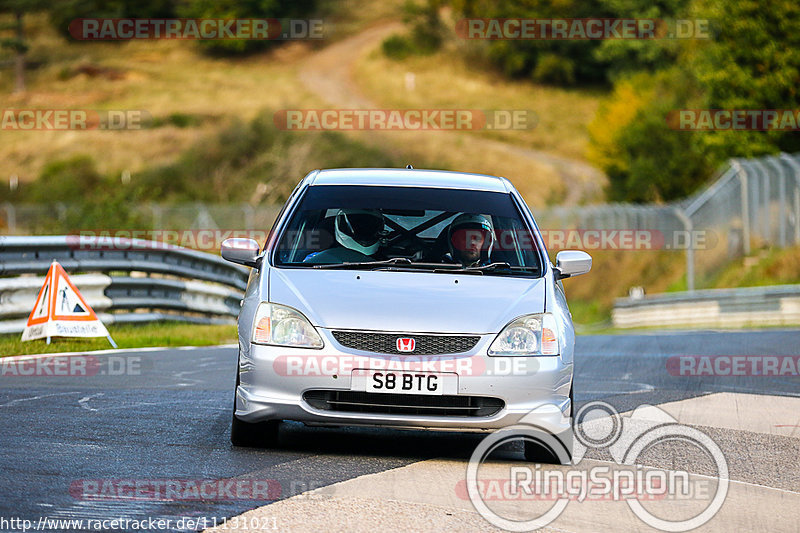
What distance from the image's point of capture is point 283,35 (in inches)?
4316

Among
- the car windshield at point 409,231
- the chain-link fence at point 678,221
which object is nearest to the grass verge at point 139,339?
the car windshield at point 409,231

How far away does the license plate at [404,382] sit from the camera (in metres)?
7.18

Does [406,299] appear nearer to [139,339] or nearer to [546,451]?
[546,451]

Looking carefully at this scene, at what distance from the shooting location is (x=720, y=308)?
2744cm

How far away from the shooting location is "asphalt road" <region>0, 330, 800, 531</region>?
19.8ft

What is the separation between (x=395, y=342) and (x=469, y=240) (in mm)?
1447

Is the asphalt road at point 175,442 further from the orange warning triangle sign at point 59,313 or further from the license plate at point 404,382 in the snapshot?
the orange warning triangle sign at point 59,313

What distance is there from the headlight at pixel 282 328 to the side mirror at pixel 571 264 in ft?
→ 6.33

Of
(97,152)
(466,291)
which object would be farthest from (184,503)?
(97,152)

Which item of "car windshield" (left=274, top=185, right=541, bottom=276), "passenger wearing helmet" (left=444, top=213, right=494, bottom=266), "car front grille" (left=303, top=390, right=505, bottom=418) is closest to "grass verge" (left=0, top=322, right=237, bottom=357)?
"car windshield" (left=274, top=185, right=541, bottom=276)

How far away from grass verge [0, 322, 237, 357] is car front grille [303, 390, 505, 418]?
648cm

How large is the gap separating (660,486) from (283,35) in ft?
345

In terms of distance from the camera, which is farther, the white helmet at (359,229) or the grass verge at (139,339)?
the grass verge at (139,339)

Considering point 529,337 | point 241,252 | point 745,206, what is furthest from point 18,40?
point 529,337
